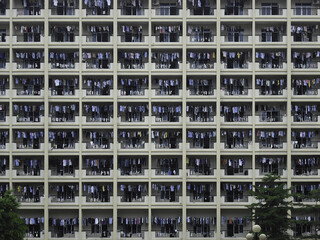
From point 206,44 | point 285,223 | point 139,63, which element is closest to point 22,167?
point 139,63

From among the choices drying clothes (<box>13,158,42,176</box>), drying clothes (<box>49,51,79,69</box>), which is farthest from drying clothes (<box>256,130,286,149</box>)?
drying clothes (<box>13,158,42,176</box>)

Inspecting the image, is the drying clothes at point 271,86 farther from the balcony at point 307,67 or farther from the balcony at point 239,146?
the balcony at point 239,146

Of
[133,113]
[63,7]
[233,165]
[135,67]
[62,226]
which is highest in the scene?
[63,7]

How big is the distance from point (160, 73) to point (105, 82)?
11.5ft

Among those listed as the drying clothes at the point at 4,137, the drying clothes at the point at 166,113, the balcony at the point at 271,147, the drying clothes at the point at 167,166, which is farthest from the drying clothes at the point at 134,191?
the drying clothes at the point at 4,137

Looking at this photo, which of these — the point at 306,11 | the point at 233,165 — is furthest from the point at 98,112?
the point at 306,11

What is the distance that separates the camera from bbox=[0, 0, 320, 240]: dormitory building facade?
34.6m

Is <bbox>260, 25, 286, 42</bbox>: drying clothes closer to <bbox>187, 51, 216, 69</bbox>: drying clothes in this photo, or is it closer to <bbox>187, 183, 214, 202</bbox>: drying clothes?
<bbox>187, 51, 216, 69</bbox>: drying clothes

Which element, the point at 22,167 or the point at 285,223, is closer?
the point at 285,223

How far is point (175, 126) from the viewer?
34781 mm

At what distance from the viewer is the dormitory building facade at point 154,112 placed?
34.6 m

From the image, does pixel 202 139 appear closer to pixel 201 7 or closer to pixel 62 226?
pixel 201 7

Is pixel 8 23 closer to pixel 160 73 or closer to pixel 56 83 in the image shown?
pixel 56 83

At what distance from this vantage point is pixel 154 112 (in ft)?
116
